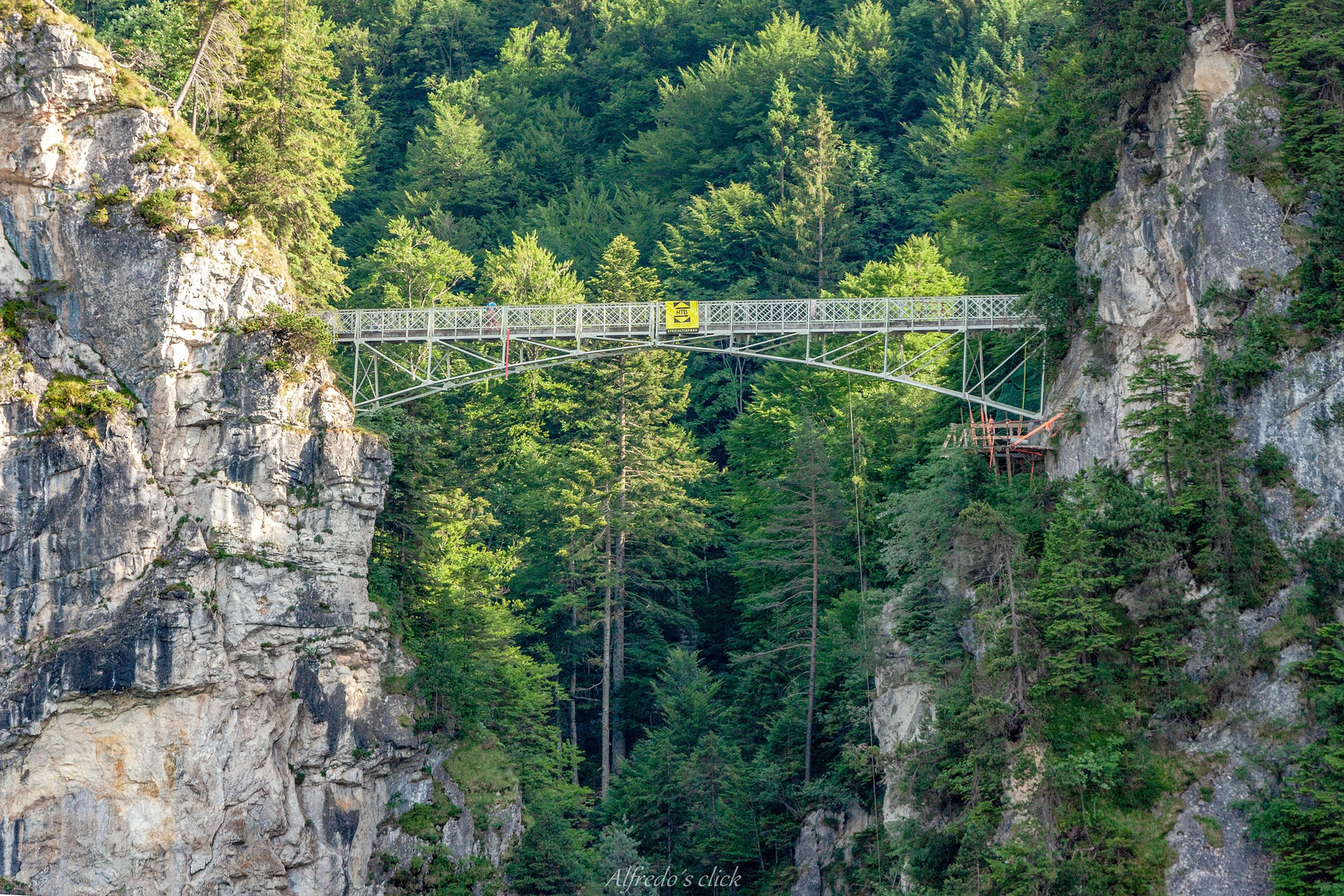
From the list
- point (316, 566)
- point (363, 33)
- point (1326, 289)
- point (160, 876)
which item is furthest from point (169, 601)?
point (363, 33)

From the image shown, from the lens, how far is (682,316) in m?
42.0

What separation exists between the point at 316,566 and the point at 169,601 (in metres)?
3.66

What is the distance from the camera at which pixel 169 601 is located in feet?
128

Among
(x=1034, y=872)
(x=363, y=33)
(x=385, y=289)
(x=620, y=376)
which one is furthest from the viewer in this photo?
(x=363, y=33)

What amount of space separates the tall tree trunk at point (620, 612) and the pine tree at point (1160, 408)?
18339 mm

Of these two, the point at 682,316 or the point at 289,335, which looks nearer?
the point at 289,335

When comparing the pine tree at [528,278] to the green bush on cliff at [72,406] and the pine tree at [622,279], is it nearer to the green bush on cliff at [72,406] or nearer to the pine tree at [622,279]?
the pine tree at [622,279]

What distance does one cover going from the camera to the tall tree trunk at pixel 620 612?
5003 cm

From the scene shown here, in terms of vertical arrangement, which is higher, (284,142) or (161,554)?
(284,142)

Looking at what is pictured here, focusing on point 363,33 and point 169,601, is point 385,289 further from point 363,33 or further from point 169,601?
point 363,33

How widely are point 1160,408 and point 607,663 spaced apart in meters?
20.3

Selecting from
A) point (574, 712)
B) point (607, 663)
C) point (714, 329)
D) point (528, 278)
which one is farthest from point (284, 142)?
point (574, 712)

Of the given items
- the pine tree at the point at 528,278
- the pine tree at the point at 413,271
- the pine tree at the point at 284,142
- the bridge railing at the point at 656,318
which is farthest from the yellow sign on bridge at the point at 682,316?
the pine tree at the point at 413,271

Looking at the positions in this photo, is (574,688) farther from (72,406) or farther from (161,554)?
→ (72,406)
